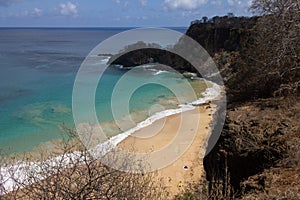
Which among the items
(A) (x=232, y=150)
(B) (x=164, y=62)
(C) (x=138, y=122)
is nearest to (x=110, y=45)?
(B) (x=164, y=62)

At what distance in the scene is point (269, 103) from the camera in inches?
333

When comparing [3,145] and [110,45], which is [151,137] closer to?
[3,145]

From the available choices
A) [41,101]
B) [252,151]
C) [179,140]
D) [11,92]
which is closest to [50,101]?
[41,101]

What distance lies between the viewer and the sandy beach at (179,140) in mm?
11272

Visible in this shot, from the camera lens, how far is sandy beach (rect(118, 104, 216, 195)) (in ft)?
37.0

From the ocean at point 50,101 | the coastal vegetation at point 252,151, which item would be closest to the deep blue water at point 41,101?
the ocean at point 50,101

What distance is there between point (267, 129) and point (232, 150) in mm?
894

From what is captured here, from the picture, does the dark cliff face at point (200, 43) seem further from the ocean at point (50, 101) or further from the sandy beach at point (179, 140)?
the sandy beach at point (179, 140)

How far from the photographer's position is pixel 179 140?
51.6 feet

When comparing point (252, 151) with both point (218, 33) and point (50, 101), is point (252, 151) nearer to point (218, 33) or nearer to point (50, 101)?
point (50, 101)

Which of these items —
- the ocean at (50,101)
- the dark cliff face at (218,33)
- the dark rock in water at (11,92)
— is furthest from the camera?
the dark cliff face at (218,33)

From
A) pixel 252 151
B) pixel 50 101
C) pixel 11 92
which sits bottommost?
pixel 11 92

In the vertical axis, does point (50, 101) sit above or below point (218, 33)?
below

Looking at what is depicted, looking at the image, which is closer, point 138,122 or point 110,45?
point 138,122
